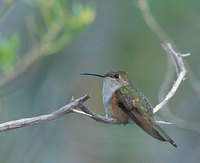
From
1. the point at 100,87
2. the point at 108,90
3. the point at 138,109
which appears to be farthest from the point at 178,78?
the point at 100,87

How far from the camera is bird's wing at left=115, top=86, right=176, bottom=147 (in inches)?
118

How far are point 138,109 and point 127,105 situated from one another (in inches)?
3.8

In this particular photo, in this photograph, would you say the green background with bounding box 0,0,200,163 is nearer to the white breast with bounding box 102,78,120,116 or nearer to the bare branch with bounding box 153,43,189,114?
the white breast with bounding box 102,78,120,116

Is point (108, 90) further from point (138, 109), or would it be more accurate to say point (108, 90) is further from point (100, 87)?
point (100, 87)

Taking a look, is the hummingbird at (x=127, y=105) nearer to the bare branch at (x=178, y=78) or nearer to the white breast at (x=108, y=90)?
the white breast at (x=108, y=90)

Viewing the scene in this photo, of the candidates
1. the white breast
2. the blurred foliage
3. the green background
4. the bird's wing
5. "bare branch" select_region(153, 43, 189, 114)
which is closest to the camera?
"bare branch" select_region(153, 43, 189, 114)

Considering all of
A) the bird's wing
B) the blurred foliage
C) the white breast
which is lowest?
the bird's wing

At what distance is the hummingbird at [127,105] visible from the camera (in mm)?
3085

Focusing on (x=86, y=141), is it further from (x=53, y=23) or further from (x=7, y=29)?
(x=53, y=23)

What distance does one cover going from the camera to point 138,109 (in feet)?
10.8

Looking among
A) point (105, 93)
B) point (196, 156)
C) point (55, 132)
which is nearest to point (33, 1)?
point (105, 93)

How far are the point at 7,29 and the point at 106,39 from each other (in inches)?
74.4

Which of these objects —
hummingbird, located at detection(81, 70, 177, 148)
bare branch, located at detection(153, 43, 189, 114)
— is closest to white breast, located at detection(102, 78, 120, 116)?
hummingbird, located at detection(81, 70, 177, 148)

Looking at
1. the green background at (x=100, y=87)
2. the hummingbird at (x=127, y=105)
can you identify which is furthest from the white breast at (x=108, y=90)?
the green background at (x=100, y=87)
